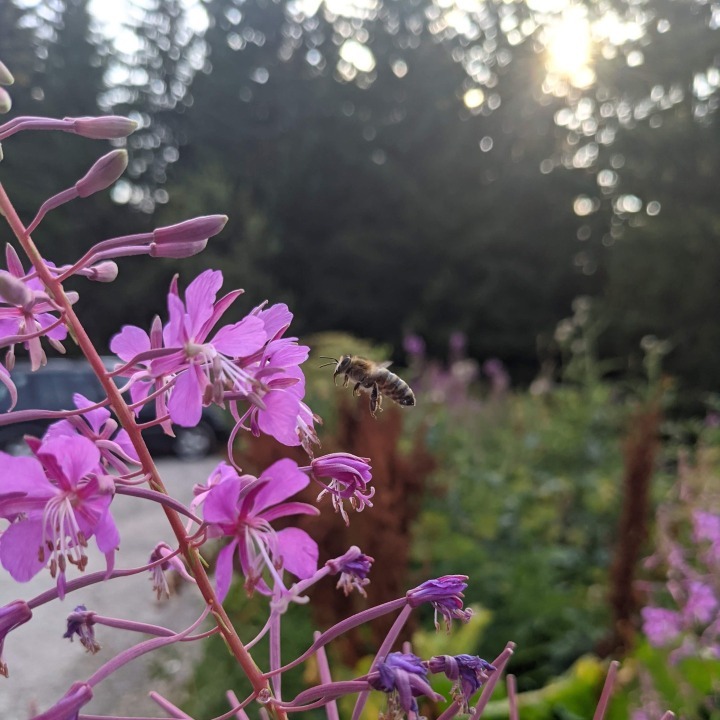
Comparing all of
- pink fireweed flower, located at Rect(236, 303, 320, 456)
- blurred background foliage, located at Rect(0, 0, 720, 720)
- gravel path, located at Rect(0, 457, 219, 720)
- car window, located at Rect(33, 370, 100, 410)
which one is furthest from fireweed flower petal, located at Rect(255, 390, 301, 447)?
blurred background foliage, located at Rect(0, 0, 720, 720)

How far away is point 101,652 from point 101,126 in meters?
4.02

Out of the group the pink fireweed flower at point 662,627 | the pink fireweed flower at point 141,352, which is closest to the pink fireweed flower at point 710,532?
the pink fireweed flower at point 662,627

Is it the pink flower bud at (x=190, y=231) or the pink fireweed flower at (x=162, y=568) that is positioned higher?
the pink flower bud at (x=190, y=231)

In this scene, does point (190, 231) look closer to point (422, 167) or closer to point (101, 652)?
point (101, 652)

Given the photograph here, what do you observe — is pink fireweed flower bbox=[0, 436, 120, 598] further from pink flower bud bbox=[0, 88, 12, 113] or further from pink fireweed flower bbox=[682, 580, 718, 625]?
pink fireweed flower bbox=[682, 580, 718, 625]

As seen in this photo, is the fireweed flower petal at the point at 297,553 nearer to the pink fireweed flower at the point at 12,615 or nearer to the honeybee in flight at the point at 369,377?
the pink fireweed flower at the point at 12,615

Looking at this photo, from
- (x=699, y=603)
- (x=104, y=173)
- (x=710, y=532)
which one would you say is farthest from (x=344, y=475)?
(x=710, y=532)

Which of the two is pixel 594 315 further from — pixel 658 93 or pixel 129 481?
pixel 129 481

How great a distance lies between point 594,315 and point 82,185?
1659 cm

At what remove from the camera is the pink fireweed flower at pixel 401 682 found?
736 millimetres

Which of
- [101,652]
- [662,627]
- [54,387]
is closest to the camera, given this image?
[662,627]

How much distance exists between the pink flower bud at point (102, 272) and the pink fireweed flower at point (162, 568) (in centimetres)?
34

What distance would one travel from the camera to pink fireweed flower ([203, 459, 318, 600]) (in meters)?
0.77

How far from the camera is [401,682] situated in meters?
0.74
